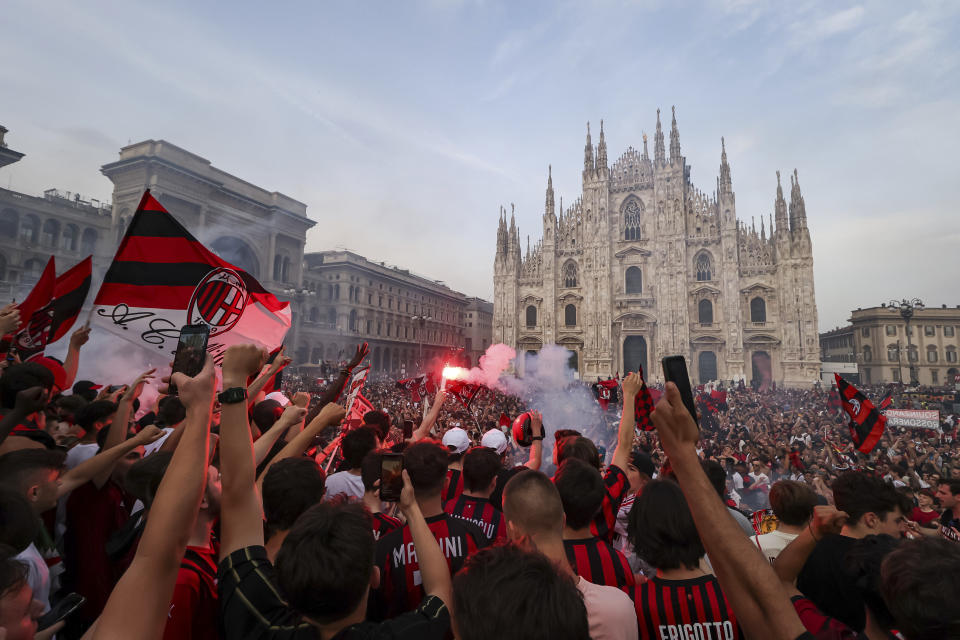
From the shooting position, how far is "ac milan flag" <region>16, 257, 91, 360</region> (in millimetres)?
5012

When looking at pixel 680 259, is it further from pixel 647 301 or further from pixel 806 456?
pixel 806 456

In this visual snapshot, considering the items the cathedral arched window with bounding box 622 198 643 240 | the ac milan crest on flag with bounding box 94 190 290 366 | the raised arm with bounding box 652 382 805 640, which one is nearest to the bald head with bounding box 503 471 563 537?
the raised arm with bounding box 652 382 805 640

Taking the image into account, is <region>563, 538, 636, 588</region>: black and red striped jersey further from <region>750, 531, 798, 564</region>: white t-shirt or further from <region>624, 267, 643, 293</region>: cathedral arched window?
<region>624, 267, 643, 293</region>: cathedral arched window

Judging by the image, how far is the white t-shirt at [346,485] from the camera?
12.1ft

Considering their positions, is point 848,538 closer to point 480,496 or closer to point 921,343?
point 480,496

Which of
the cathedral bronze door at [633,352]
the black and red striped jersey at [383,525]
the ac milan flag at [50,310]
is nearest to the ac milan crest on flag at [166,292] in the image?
the ac milan flag at [50,310]

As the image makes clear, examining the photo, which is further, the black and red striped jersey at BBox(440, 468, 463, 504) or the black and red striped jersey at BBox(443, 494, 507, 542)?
the black and red striped jersey at BBox(440, 468, 463, 504)

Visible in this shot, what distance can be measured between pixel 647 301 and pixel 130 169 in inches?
1467

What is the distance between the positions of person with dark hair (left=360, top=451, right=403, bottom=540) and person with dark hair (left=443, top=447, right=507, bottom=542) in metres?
0.51

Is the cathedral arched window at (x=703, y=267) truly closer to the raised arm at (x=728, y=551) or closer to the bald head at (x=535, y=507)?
the bald head at (x=535, y=507)

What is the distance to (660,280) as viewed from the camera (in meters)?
35.9

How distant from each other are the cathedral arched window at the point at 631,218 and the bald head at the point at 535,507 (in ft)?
126

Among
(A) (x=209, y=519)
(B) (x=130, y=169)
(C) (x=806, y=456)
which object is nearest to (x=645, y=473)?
(A) (x=209, y=519)

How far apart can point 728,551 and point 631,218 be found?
1563 inches
